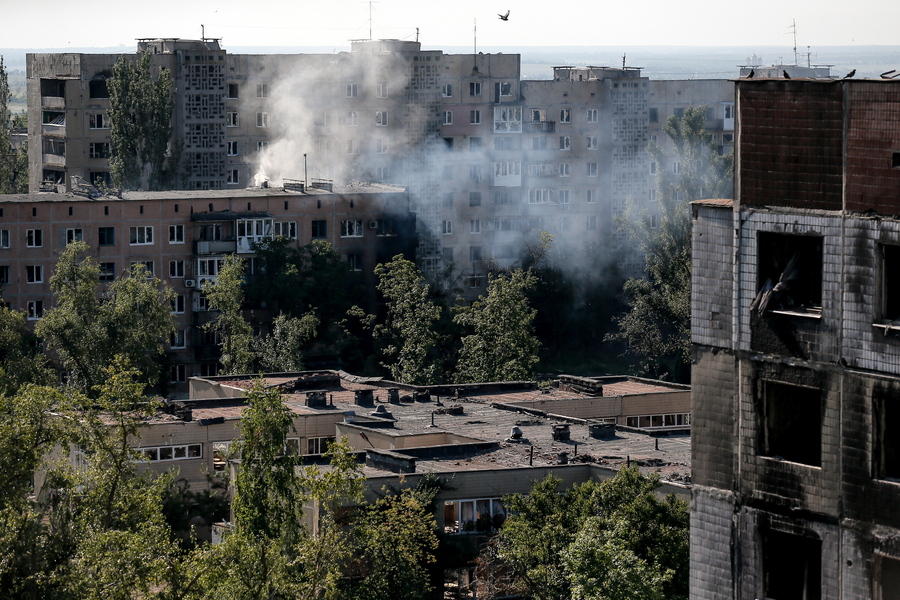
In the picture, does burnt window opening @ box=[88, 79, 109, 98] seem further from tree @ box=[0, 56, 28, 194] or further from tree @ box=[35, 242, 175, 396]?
tree @ box=[35, 242, 175, 396]

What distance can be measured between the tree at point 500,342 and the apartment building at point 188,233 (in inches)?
509

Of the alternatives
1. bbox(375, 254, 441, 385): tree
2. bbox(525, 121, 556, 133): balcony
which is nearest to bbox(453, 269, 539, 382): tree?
bbox(375, 254, 441, 385): tree

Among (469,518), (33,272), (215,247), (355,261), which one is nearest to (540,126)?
(355,261)

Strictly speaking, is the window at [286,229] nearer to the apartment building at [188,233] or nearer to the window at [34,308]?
the apartment building at [188,233]

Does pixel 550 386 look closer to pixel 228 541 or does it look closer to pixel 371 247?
pixel 371 247

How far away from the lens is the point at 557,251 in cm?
8581

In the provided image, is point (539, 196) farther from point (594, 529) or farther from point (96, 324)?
point (594, 529)

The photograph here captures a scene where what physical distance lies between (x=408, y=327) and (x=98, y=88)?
2767 centimetres

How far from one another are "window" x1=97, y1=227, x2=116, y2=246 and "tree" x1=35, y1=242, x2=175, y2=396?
28.9 ft

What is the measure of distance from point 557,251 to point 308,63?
16.5m

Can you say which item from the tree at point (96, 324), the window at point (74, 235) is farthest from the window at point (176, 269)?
the tree at point (96, 324)

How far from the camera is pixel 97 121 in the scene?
8469 centimetres

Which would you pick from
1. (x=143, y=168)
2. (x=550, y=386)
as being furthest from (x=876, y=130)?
(x=143, y=168)

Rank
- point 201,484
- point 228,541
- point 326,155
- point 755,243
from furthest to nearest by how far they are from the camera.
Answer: point 326,155, point 201,484, point 228,541, point 755,243
